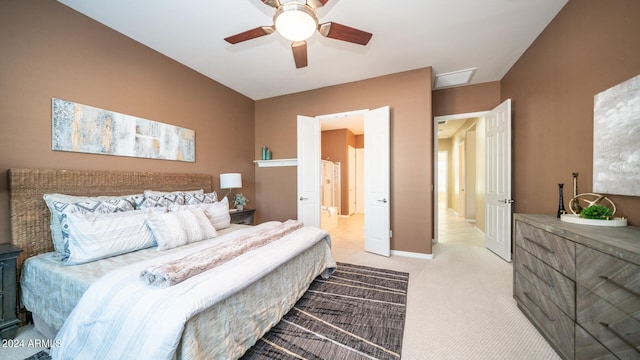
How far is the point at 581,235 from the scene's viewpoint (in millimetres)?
1276

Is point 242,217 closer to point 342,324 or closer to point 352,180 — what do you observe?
point 342,324

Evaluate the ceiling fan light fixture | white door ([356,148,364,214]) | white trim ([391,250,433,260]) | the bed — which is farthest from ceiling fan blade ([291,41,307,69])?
white door ([356,148,364,214])

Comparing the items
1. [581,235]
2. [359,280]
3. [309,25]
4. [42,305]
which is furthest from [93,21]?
[581,235]

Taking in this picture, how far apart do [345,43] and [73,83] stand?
2.89 metres

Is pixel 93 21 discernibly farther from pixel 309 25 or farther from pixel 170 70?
pixel 309 25

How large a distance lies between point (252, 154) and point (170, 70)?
192 centimetres

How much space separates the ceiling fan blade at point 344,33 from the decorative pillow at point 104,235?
2.35 metres

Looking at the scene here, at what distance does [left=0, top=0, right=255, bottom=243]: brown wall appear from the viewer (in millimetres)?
1812

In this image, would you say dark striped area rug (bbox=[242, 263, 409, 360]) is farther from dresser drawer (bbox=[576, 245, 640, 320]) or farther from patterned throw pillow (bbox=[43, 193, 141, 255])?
patterned throw pillow (bbox=[43, 193, 141, 255])

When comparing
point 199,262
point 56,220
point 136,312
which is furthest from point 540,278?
point 56,220

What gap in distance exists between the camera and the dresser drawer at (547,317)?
53.1 inches

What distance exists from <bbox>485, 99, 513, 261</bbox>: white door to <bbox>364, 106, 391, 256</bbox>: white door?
162 cm

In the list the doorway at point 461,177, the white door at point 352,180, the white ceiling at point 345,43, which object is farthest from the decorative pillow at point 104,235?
the white door at point 352,180

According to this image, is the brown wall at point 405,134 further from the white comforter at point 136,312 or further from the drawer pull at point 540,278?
the white comforter at point 136,312
